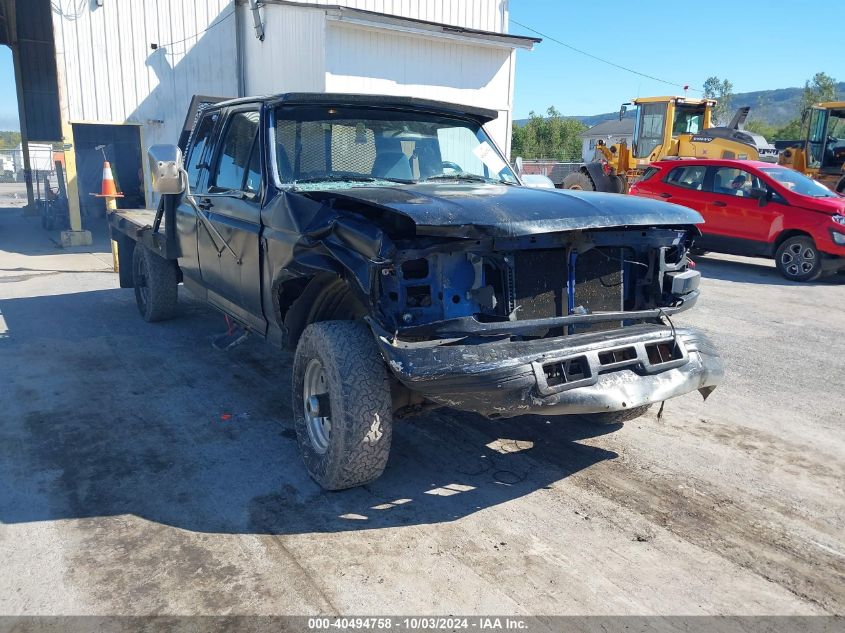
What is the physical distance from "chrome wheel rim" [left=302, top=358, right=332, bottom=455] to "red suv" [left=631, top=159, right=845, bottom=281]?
355 inches

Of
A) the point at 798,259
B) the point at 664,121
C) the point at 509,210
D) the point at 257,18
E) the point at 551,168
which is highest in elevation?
the point at 257,18

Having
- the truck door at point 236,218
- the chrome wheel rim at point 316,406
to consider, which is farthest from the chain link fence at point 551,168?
the chrome wheel rim at point 316,406

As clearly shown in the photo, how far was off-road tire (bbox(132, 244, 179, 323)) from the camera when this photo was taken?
22.4ft

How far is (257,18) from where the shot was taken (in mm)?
14055

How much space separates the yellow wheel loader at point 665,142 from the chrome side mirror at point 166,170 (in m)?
13.5

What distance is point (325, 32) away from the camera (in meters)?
12.7

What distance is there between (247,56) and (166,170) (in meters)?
11.5

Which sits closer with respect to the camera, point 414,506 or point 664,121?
point 414,506

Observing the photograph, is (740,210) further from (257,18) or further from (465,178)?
(257,18)

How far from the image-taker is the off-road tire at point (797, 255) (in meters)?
10.1

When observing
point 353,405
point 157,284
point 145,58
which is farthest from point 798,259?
point 145,58

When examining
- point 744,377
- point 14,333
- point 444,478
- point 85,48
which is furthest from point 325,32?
point 444,478

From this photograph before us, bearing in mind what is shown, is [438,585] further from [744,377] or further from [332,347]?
[744,377]

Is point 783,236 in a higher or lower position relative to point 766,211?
lower
